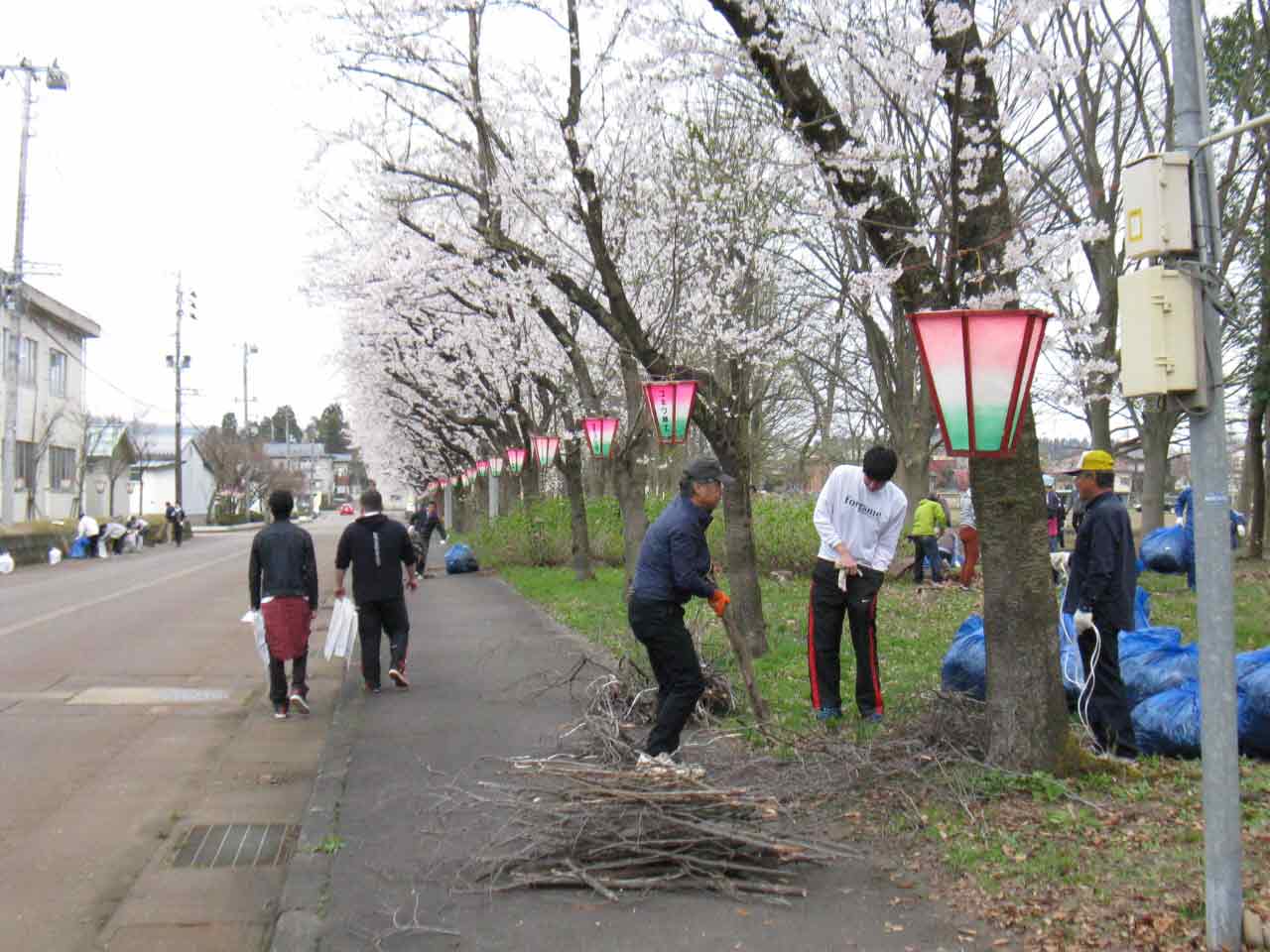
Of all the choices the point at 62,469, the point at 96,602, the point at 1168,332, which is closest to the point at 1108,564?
the point at 1168,332

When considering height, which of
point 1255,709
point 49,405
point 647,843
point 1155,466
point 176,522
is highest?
point 49,405

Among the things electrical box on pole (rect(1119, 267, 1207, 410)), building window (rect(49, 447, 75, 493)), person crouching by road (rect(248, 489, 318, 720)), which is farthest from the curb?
building window (rect(49, 447, 75, 493))

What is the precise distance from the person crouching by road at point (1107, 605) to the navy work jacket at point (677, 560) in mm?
2149

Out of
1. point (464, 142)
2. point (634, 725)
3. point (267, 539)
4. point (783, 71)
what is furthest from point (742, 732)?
point (464, 142)

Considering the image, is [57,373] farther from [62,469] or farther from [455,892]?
[455,892]

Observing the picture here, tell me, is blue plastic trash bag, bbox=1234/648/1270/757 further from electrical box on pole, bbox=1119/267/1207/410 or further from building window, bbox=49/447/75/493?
building window, bbox=49/447/75/493

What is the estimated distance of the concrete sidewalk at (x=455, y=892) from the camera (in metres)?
4.37

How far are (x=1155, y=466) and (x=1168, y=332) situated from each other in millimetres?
19125

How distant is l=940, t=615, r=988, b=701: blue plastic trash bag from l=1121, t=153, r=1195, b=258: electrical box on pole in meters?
3.87

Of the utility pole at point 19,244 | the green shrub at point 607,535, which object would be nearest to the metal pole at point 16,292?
the utility pole at point 19,244

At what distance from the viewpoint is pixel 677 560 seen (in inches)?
247

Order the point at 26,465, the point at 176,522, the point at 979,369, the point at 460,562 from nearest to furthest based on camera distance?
the point at 979,369, the point at 460,562, the point at 26,465, the point at 176,522

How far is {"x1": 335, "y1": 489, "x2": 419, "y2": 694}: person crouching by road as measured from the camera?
1014 cm

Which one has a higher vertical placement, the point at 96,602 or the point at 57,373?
the point at 57,373
